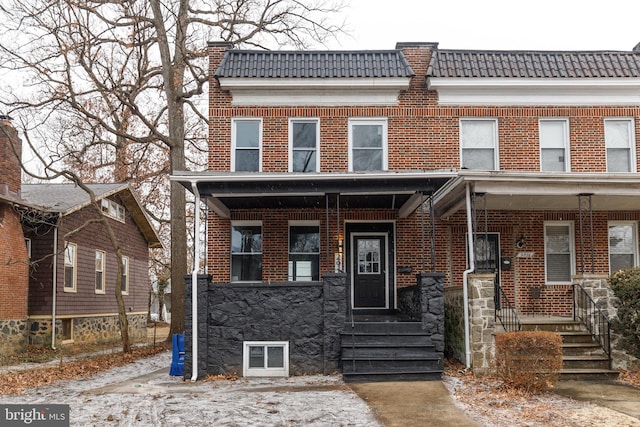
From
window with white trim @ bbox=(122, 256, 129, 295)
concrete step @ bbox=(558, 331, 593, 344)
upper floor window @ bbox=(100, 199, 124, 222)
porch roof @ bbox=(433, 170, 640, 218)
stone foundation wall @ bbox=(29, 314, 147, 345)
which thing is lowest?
stone foundation wall @ bbox=(29, 314, 147, 345)

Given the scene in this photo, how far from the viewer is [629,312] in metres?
11.1

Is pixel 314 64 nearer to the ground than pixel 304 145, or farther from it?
farther from it

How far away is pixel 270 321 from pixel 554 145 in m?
8.20

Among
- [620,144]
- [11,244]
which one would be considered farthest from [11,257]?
[620,144]

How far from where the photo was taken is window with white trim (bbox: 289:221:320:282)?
14.8m

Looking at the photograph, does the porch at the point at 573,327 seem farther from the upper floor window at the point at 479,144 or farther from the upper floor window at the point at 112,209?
the upper floor window at the point at 112,209

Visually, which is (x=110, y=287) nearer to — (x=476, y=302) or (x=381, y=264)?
(x=381, y=264)

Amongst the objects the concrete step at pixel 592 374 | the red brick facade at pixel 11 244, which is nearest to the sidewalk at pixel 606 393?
the concrete step at pixel 592 374

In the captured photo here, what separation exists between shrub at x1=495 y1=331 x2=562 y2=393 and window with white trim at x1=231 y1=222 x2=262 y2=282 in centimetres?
690

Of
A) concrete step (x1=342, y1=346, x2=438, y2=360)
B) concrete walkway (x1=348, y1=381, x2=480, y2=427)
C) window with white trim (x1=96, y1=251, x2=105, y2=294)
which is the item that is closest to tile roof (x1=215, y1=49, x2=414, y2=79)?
concrete step (x1=342, y1=346, x2=438, y2=360)

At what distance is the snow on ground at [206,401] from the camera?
25.8ft

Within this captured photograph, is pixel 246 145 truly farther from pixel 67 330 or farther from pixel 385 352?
pixel 67 330

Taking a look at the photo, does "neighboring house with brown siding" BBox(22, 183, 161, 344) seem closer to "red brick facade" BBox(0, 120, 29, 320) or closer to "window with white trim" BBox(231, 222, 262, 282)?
"red brick facade" BBox(0, 120, 29, 320)

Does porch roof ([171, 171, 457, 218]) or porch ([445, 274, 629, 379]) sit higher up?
porch roof ([171, 171, 457, 218])
